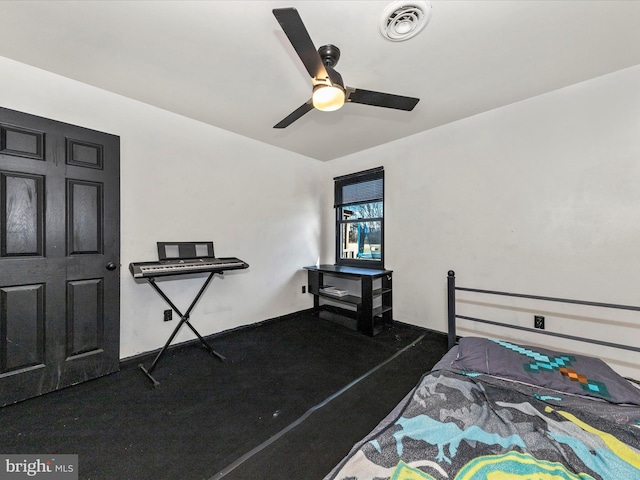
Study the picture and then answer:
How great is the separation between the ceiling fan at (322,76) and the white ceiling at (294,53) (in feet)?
1.09

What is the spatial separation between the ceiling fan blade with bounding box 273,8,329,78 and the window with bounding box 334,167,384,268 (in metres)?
2.30

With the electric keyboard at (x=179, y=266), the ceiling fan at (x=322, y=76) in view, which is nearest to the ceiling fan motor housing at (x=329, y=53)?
the ceiling fan at (x=322, y=76)

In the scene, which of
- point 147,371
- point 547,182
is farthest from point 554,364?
point 147,371

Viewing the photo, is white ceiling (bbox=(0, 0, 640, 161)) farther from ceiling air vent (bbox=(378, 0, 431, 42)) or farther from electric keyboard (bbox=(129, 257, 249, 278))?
electric keyboard (bbox=(129, 257, 249, 278))

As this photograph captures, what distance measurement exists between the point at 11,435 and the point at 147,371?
0.78 m

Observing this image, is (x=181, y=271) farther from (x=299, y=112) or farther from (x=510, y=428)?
(x=510, y=428)

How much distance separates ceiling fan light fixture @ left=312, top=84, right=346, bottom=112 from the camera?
151 cm

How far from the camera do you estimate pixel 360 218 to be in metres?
3.93

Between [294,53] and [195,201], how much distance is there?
6.06 feet

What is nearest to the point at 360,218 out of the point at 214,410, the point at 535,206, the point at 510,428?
the point at 535,206

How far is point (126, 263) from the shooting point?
2.41 meters

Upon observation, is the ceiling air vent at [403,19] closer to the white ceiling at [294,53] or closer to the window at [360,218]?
the white ceiling at [294,53]

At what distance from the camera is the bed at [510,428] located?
0.85 meters

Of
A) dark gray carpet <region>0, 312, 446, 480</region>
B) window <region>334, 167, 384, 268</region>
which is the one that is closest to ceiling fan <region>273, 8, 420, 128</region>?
window <region>334, 167, 384, 268</region>
